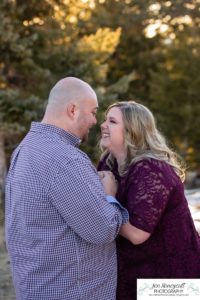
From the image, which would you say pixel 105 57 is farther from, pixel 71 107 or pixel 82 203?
pixel 82 203

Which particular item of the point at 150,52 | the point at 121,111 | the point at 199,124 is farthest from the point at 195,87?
the point at 121,111

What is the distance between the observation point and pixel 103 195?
2311 millimetres

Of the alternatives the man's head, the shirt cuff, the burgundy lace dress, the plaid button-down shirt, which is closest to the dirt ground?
the burgundy lace dress

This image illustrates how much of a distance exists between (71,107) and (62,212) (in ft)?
1.49

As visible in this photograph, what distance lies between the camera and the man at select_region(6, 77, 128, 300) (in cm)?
227

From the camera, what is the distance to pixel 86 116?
97.3 inches

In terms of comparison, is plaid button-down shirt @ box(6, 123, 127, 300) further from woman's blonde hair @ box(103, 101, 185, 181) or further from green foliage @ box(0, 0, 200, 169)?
green foliage @ box(0, 0, 200, 169)

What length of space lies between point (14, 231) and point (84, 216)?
368mm

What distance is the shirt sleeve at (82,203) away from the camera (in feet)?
7.39

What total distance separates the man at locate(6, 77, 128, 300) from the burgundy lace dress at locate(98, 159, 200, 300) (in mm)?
101

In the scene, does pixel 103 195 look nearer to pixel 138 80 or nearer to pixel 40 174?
pixel 40 174

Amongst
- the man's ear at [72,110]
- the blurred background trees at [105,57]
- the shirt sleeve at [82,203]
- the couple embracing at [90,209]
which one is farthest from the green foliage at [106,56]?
the shirt sleeve at [82,203]

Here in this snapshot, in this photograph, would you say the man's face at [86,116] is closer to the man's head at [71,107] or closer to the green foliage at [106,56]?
the man's head at [71,107]

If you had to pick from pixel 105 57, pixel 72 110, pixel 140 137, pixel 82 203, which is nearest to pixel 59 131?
pixel 72 110
